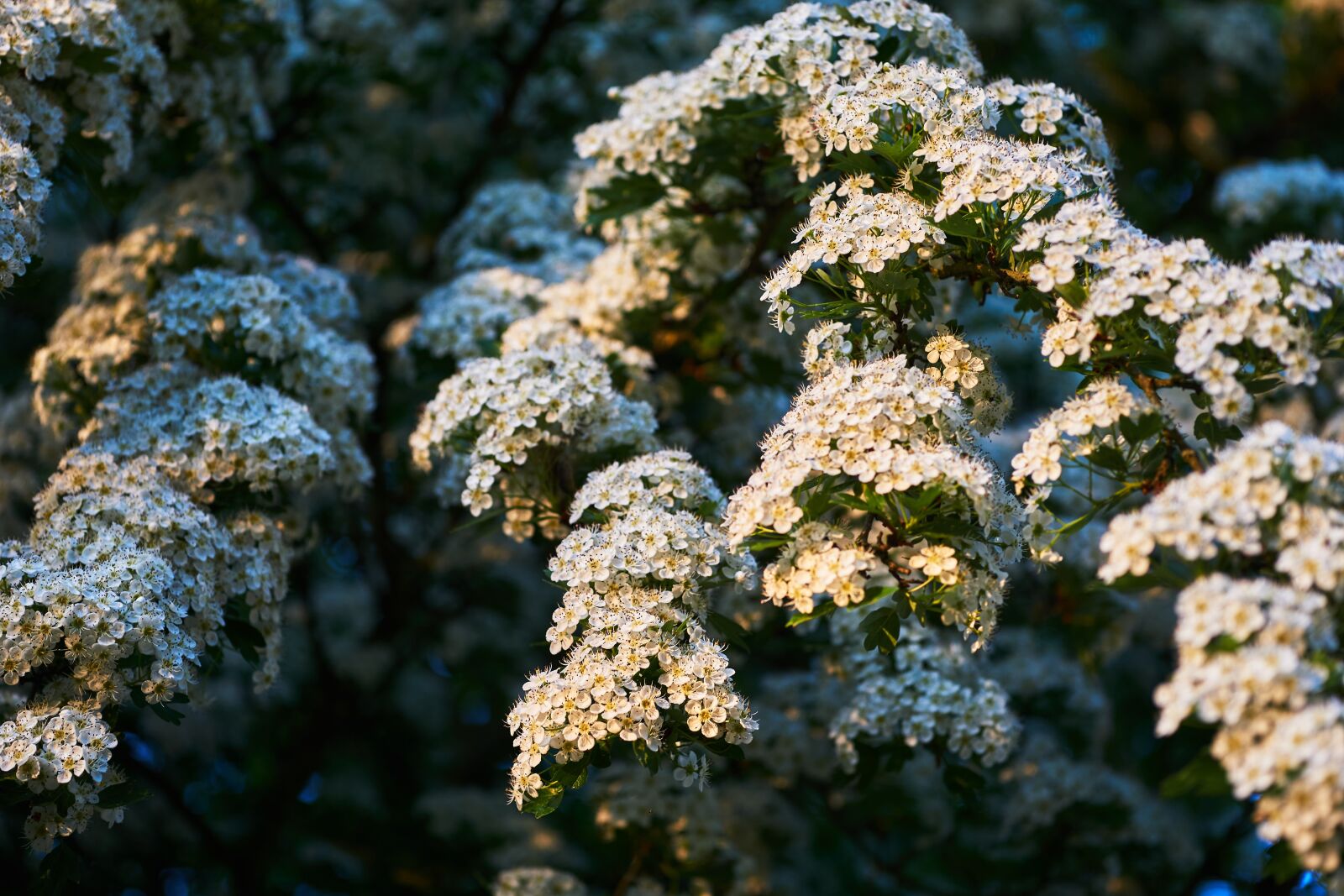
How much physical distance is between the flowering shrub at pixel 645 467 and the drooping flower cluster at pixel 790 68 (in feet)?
0.09

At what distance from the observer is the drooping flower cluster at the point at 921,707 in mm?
6168

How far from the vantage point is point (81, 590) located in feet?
16.4

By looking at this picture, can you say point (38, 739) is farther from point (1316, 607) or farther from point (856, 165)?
point (1316, 607)

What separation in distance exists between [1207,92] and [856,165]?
9.93 meters

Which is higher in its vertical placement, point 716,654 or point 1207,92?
point 1207,92

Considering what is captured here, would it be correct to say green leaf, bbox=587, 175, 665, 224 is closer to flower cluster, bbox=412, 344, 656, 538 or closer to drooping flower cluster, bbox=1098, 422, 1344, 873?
flower cluster, bbox=412, 344, 656, 538

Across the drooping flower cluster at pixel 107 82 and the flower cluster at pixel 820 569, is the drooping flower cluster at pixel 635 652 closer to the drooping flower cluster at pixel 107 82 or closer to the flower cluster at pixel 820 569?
the flower cluster at pixel 820 569

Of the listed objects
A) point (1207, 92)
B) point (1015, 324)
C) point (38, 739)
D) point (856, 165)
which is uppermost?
point (1207, 92)

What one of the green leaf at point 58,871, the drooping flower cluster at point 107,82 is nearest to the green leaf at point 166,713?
the green leaf at point 58,871

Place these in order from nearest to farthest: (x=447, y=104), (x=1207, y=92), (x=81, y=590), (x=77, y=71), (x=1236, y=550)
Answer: (x=1236, y=550) < (x=81, y=590) < (x=77, y=71) < (x=447, y=104) < (x=1207, y=92)

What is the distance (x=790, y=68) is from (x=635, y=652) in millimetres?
2877

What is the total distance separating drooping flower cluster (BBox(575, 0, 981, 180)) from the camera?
5.98 meters

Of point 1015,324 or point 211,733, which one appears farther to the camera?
point 211,733

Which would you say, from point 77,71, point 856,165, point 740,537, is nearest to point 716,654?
point 740,537
